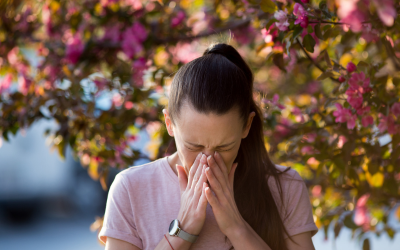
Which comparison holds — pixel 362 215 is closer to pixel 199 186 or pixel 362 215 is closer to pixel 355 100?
pixel 355 100

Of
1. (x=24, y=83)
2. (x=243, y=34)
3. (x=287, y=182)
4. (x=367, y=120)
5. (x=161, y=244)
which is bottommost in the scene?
(x=161, y=244)

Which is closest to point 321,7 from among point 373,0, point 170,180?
point 170,180

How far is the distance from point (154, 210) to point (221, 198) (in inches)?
11.0

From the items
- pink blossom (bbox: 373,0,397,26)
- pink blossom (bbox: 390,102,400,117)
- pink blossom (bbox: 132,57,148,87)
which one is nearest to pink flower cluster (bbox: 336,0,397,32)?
pink blossom (bbox: 373,0,397,26)

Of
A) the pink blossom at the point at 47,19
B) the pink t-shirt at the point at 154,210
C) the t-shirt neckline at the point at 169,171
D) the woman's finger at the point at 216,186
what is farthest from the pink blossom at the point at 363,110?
the pink blossom at the point at 47,19

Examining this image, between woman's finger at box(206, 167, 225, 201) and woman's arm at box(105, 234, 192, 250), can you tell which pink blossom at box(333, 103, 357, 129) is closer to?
woman's finger at box(206, 167, 225, 201)

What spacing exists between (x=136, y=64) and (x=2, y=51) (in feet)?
3.38

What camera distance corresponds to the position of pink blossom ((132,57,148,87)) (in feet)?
8.52

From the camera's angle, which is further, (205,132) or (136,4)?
(136,4)

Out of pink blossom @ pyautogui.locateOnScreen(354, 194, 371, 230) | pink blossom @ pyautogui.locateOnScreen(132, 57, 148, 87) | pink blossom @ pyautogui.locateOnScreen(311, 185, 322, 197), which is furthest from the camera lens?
pink blossom @ pyautogui.locateOnScreen(311, 185, 322, 197)

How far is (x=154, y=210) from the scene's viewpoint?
154 centimetres

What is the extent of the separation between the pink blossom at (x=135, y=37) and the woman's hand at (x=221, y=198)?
1572mm

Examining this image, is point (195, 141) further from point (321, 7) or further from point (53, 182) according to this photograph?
point (53, 182)

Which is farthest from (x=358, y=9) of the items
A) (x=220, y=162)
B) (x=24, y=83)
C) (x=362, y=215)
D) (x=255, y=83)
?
(x=24, y=83)
